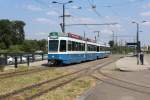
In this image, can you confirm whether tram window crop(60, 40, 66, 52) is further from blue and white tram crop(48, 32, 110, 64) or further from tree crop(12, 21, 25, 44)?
tree crop(12, 21, 25, 44)

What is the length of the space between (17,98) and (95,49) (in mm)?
48653

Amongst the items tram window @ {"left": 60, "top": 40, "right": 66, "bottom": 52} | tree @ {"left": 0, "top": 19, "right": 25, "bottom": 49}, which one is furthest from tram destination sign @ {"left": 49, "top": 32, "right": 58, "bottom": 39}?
tree @ {"left": 0, "top": 19, "right": 25, "bottom": 49}

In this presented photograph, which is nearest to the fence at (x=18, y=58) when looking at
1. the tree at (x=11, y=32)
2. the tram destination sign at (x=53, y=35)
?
the tram destination sign at (x=53, y=35)

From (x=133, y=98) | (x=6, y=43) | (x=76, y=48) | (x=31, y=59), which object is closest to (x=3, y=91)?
(x=133, y=98)

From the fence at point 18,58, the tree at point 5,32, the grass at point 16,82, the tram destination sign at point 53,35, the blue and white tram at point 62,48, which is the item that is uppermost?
the tree at point 5,32

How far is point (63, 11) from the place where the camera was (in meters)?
59.8

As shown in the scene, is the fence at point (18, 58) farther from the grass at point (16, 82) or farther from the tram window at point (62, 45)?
the grass at point (16, 82)

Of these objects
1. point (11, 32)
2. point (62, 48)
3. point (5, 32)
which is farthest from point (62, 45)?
point (11, 32)

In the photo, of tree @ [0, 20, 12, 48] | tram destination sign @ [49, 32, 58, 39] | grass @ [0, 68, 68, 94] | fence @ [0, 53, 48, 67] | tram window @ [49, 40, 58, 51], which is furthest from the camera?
tree @ [0, 20, 12, 48]

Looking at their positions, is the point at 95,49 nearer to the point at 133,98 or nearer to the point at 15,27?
the point at 133,98

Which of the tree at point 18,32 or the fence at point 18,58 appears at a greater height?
the tree at point 18,32

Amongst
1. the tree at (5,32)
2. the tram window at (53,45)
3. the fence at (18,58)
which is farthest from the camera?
the tree at (5,32)

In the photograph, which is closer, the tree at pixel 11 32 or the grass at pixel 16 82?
the grass at pixel 16 82

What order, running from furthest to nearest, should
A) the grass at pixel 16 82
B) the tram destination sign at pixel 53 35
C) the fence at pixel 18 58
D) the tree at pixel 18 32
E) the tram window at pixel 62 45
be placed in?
1. the tree at pixel 18 32
2. the tram destination sign at pixel 53 35
3. the tram window at pixel 62 45
4. the fence at pixel 18 58
5. the grass at pixel 16 82
